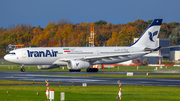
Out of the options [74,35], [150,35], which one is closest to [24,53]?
[150,35]

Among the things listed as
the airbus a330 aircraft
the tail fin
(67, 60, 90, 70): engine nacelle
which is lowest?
(67, 60, 90, 70): engine nacelle

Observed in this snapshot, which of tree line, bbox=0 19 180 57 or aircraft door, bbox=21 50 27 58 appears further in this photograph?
tree line, bbox=0 19 180 57

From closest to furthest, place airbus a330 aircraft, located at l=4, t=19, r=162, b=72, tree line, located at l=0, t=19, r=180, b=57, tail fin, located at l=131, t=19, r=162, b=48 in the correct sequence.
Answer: airbus a330 aircraft, located at l=4, t=19, r=162, b=72
tail fin, located at l=131, t=19, r=162, b=48
tree line, located at l=0, t=19, r=180, b=57

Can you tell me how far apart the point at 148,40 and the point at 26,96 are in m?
40.5

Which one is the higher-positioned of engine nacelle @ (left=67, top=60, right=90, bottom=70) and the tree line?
the tree line

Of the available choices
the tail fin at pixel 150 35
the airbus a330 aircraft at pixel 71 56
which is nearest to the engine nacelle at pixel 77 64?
the airbus a330 aircraft at pixel 71 56

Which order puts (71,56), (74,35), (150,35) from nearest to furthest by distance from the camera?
(71,56), (150,35), (74,35)

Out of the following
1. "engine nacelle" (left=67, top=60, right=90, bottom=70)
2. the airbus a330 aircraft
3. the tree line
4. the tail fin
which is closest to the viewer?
"engine nacelle" (left=67, top=60, right=90, bottom=70)

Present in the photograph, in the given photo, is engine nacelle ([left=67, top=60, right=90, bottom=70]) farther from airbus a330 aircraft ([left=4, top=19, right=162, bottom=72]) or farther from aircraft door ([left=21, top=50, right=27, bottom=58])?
aircraft door ([left=21, top=50, right=27, bottom=58])

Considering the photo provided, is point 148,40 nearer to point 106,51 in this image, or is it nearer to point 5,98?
point 106,51

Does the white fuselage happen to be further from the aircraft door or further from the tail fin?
the tail fin

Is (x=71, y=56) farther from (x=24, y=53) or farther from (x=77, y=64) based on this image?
(x=24, y=53)

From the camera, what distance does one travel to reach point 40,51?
170ft

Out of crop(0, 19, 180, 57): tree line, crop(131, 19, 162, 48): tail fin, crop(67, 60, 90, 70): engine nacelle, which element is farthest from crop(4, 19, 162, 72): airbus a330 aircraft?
crop(0, 19, 180, 57): tree line
